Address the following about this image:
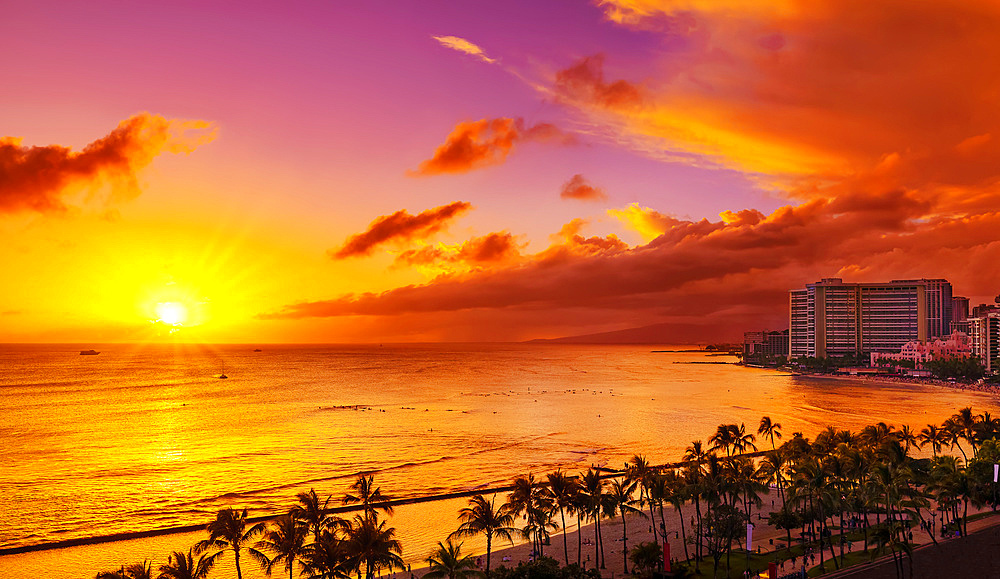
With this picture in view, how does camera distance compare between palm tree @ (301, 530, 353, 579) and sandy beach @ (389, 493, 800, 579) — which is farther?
sandy beach @ (389, 493, 800, 579)

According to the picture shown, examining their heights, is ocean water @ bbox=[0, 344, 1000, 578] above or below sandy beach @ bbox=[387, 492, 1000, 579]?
below

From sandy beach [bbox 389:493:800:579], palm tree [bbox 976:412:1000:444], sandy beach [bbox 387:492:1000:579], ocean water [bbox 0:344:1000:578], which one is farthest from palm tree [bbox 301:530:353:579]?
palm tree [bbox 976:412:1000:444]

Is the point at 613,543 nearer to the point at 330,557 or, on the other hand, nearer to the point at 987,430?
the point at 330,557

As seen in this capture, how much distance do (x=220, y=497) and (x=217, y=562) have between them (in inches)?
909

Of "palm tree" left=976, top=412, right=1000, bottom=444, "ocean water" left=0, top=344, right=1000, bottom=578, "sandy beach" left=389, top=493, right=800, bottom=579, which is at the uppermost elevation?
"palm tree" left=976, top=412, right=1000, bottom=444

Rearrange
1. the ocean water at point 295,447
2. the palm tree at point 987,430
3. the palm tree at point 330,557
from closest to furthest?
the palm tree at point 330,557, the ocean water at point 295,447, the palm tree at point 987,430

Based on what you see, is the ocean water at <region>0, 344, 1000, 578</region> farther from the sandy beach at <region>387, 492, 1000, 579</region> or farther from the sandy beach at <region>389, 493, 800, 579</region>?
the sandy beach at <region>387, 492, 1000, 579</region>

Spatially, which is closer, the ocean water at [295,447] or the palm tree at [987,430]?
the ocean water at [295,447]

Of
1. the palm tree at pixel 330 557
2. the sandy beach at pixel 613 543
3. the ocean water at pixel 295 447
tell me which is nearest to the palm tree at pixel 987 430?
the sandy beach at pixel 613 543

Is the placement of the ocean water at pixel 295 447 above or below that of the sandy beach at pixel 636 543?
below

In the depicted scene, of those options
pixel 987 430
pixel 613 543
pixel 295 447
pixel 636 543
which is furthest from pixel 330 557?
pixel 987 430

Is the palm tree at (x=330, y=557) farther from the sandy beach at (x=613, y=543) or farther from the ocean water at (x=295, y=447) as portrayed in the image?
the ocean water at (x=295, y=447)

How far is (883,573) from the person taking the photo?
47438 millimetres

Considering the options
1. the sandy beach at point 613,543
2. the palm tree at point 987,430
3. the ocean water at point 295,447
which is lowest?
the ocean water at point 295,447
